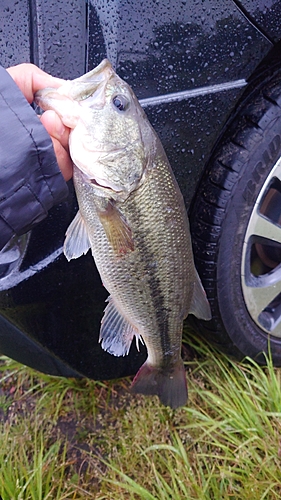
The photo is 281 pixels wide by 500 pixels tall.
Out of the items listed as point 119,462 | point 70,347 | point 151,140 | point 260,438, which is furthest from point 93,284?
point 260,438

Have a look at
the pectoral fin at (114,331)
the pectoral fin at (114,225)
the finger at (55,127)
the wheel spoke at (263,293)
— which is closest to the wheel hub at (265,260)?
the wheel spoke at (263,293)

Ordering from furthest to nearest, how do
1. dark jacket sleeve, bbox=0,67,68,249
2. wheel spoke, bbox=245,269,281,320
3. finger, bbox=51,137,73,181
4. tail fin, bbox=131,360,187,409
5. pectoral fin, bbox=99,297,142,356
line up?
wheel spoke, bbox=245,269,281,320
tail fin, bbox=131,360,187,409
pectoral fin, bbox=99,297,142,356
finger, bbox=51,137,73,181
dark jacket sleeve, bbox=0,67,68,249

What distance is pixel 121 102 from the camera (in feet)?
4.23


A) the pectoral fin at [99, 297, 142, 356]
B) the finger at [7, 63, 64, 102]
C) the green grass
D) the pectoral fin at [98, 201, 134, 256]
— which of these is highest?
the finger at [7, 63, 64, 102]

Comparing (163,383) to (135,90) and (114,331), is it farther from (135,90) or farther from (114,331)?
(135,90)

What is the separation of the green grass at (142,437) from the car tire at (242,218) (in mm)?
255

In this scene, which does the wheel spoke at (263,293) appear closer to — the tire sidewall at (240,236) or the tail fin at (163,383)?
the tire sidewall at (240,236)

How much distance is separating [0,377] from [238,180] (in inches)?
64.7

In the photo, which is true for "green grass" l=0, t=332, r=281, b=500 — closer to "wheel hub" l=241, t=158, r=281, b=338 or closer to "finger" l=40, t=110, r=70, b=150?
"wheel hub" l=241, t=158, r=281, b=338

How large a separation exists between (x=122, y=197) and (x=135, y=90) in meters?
0.40

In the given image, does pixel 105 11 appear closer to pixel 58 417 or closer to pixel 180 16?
pixel 180 16

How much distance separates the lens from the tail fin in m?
1.70

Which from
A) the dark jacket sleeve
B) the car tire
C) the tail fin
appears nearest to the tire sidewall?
the car tire

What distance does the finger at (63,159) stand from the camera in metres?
1.34
